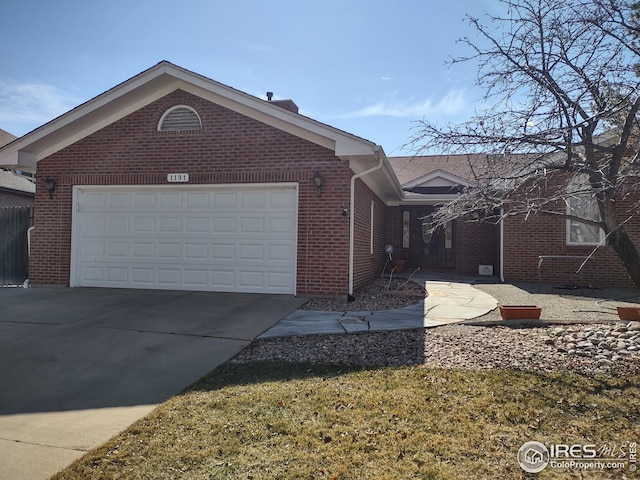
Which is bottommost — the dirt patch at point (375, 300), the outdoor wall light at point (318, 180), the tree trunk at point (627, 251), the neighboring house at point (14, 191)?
the dirt patch at point (375, 300)

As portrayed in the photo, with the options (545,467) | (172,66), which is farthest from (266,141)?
(545,467)

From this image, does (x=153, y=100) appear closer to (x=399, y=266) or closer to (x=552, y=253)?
(x=399, y=266)

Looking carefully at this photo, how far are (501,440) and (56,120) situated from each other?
10.1 meters

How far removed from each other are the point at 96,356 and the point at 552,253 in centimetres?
1133

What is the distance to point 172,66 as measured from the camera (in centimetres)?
857

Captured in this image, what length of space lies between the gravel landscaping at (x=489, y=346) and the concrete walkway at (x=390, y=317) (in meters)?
0.21

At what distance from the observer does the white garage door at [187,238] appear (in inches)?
341

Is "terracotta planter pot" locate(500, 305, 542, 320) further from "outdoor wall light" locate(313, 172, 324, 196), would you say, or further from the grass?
"outdoor wall light" locate(313, 172, 324, 196)

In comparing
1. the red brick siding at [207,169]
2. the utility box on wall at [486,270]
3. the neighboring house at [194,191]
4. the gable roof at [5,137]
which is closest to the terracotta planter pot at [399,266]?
the utility box on wall at [486,270]

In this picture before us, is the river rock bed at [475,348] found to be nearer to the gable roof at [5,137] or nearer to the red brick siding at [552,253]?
the red brick siding at [552,253]

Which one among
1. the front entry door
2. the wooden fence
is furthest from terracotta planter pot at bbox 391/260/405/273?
the wooden fence

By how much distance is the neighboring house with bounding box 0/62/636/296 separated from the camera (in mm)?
8352

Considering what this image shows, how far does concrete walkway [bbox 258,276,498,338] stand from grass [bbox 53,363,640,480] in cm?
167

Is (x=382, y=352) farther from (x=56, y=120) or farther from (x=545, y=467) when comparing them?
(x=56, y=120)
